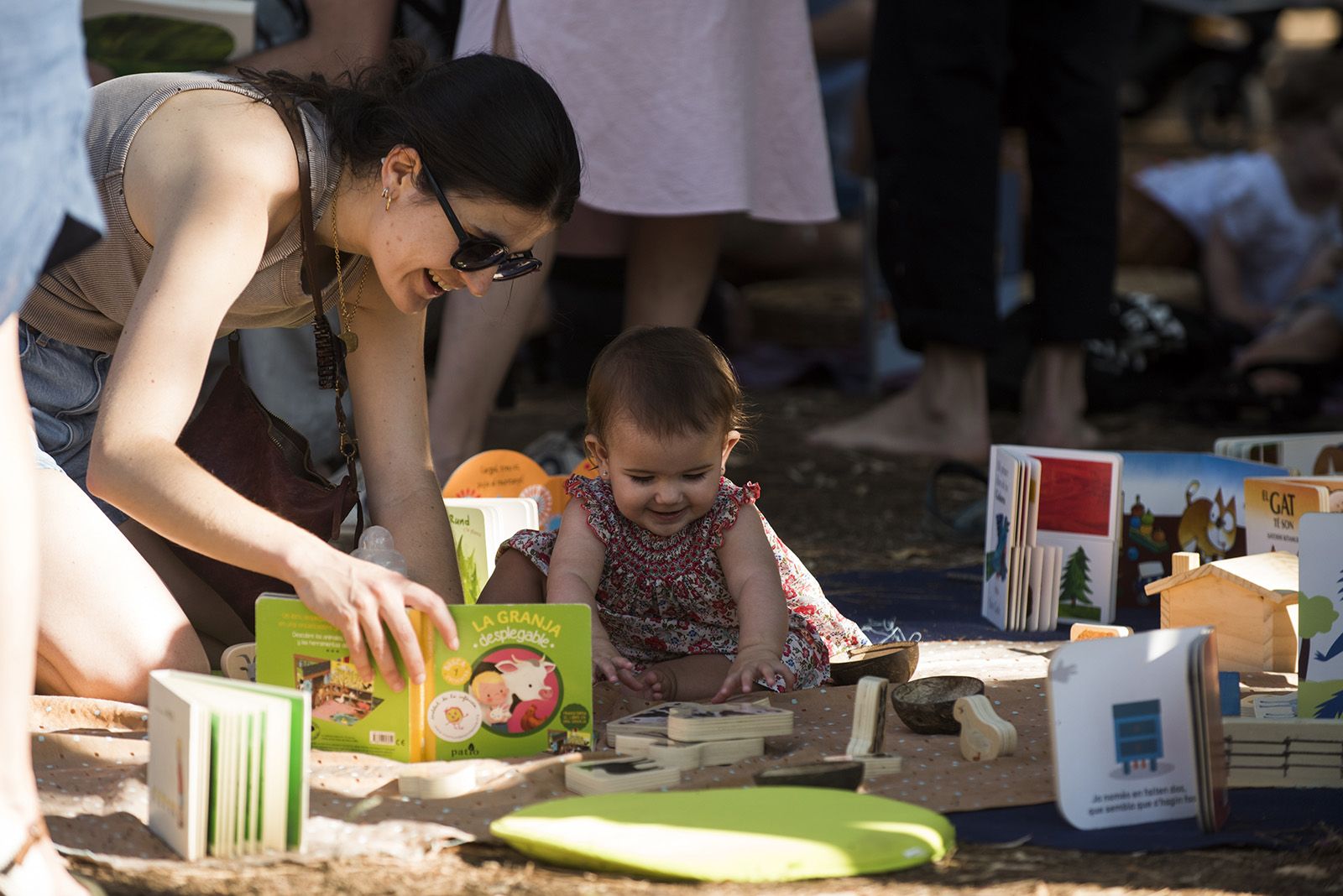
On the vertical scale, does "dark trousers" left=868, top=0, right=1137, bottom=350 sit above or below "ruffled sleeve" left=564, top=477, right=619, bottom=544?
above

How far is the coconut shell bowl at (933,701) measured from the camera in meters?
1.89

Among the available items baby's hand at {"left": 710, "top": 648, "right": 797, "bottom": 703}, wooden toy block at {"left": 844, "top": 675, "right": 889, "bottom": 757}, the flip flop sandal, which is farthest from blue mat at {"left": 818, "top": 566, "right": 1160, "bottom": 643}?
wooden toy block at {"left": 844, "top": 675, "right": 889, "bottom": 757}

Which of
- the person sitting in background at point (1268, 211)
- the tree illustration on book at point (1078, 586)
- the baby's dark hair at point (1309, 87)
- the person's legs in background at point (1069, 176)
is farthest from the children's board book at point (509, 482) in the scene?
the baby's dark hair at point (1309, 87)

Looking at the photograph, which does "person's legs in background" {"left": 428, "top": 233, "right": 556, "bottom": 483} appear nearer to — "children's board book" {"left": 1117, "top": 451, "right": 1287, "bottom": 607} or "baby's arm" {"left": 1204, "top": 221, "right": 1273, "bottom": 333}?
"children's board book" {"left": 1117, "top": 451, "right": 1287, "bottom": 607}

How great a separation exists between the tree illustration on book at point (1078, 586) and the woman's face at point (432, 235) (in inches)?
45.6

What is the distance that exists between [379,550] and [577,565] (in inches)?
11.9

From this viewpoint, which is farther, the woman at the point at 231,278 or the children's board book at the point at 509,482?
the children's board book at the point at 509,482

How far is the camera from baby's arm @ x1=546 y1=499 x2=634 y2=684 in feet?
6.97

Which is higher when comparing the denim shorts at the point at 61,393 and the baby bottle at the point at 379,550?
the denim shorts at the point at 61,393

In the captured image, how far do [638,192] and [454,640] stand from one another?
5.58ft

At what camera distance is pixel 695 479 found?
2154 mm

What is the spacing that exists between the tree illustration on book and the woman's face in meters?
1.16

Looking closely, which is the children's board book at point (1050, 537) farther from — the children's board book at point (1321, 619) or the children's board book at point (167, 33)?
the children's board book at point (167, 33)

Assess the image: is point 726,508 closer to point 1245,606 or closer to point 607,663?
point 607,663
